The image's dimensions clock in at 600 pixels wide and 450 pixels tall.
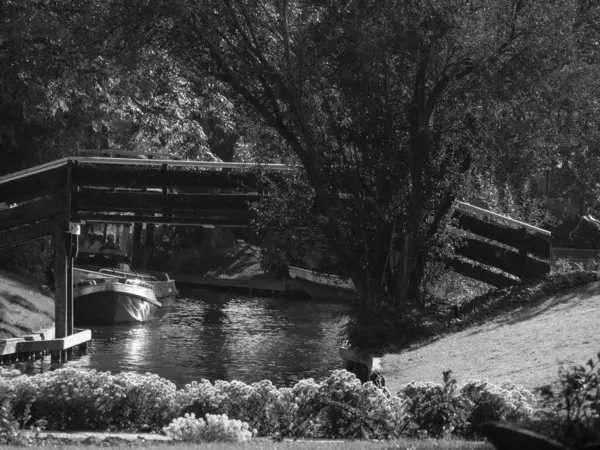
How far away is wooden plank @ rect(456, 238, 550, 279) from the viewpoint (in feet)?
78.7

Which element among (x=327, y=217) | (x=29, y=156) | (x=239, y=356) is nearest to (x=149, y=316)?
(x=29, y=156)

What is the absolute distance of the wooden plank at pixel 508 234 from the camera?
24.0 metres

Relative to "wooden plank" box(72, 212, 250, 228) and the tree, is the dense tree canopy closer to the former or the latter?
the tree

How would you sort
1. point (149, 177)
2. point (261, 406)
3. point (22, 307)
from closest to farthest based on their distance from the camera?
1. point (261, 406)
2. point (149, 177)
3. point (22, 307)

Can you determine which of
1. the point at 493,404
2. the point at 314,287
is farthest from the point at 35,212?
the point at 314,287

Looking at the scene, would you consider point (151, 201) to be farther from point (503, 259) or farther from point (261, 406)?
point (261, 406)

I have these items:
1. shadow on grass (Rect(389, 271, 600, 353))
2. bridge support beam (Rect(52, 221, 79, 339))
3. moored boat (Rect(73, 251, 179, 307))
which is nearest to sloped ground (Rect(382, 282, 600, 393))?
shadow on grass (Rect(389, 271, 600, 353))

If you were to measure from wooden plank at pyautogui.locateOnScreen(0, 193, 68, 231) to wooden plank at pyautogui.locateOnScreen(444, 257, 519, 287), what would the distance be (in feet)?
34.9

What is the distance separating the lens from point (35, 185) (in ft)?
92.3

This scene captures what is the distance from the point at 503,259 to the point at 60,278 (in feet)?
39.5

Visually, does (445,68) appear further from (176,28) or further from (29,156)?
(29,156)

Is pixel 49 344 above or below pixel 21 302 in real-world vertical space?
below

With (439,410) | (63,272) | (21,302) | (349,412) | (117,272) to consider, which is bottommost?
(21,302)

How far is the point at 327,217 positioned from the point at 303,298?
100 ft
